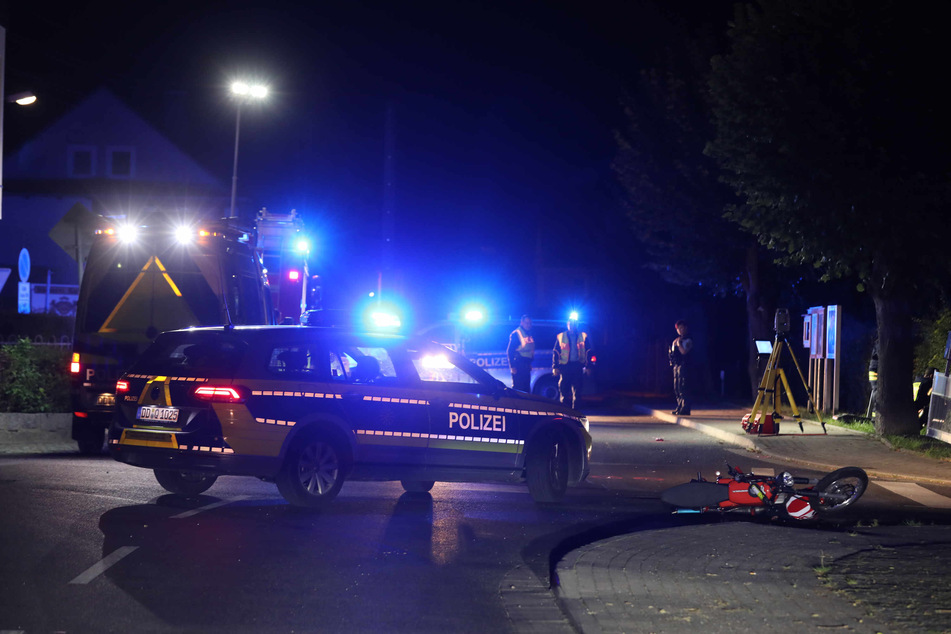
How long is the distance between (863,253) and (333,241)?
1640 inches

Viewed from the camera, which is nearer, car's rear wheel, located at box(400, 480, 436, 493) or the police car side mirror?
the police car side mirror

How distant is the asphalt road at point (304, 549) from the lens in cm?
608

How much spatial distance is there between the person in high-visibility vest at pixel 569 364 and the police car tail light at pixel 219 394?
12.8m

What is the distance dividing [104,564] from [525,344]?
584 inches

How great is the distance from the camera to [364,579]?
7008 mm

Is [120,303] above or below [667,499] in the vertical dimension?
above

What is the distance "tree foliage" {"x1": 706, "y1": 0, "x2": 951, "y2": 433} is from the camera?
1569 centimetres

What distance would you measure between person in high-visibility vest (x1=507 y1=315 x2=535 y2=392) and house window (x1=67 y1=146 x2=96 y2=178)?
30.4 m

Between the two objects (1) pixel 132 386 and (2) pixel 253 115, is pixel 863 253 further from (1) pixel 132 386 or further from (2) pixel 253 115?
(2) pixel 253 115

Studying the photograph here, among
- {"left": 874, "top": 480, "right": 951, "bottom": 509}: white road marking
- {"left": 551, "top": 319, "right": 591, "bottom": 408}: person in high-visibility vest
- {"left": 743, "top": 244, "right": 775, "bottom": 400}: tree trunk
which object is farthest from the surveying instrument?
{"left": 743, "top": 244, "right": 775, "bottom": 400}: tree trunk

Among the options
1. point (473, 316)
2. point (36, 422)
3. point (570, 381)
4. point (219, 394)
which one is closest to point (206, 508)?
point (219, 394)

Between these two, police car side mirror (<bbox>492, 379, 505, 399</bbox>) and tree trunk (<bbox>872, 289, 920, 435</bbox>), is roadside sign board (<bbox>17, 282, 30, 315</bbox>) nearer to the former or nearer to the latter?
police car side mirror (<bbox>492, 379, 505, 399</bbox>)

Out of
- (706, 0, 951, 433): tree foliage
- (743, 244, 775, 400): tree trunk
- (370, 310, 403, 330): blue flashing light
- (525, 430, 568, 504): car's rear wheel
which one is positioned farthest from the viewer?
(743, 244, 775, 400): tree trunk

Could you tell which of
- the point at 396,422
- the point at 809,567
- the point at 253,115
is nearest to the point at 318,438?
the point at 396,422
